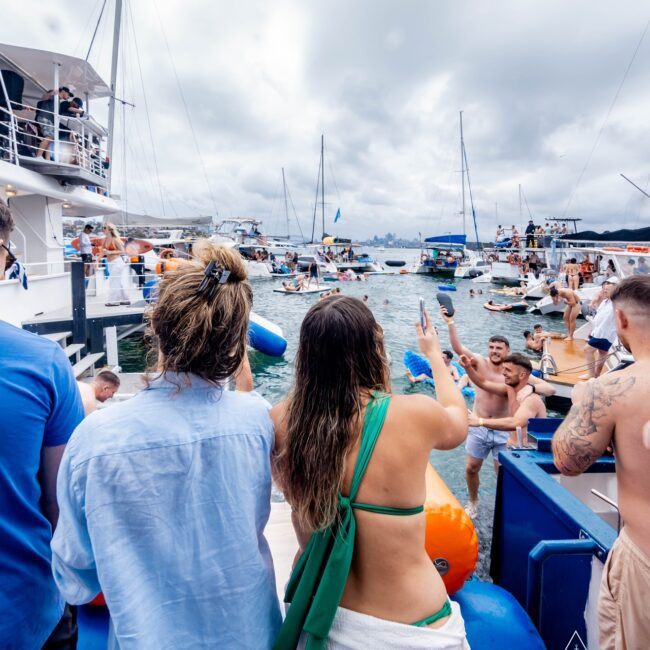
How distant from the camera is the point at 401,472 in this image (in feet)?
4.21

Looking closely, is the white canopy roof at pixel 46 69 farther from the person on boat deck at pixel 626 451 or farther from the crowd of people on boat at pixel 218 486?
the person on boat deck at pixel 626 451

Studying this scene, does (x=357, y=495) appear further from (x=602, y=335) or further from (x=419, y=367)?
(x=419, y=367)

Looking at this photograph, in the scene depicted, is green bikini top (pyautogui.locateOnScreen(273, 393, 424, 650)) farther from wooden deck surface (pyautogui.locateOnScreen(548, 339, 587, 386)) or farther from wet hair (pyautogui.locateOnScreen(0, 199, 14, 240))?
wooden deck surface (pyautogui.locateOnScreen(548, 339, 587, 386))

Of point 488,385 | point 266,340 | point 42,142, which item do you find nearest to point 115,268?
point 42,142

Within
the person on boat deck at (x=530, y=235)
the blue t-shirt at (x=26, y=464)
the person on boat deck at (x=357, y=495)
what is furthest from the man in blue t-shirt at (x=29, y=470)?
the person on boat deck at (x=530, y=235)

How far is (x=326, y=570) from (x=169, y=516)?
0.51 m

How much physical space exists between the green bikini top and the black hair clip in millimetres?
621

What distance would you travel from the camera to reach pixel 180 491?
3.78 feet

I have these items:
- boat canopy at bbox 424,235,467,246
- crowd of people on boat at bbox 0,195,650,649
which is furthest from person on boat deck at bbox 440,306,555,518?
boat canopy at bbox 424,235,467,246

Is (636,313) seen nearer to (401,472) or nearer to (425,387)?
(401,472)

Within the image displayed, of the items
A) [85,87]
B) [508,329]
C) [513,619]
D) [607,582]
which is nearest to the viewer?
[607,582]

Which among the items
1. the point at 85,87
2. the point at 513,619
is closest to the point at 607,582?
the point at 513,619

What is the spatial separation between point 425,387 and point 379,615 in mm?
9563

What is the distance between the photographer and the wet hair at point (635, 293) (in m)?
1.75
